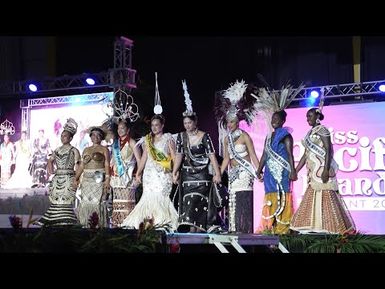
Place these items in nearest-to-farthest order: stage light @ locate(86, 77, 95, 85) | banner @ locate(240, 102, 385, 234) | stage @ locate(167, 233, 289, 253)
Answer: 1. stage @ locate(167, 233, 289, 253)
2. banner @ locate(240, 102, 385, 234)
3. stage light @ locate(86, 77, 95, 85)

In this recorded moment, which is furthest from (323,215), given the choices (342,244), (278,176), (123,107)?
(123,107)

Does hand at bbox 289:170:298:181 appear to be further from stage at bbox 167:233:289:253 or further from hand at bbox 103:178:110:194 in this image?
hand at bbox 103:178:110:194

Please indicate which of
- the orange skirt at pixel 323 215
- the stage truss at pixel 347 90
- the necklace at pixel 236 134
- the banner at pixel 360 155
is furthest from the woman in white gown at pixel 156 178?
the stage truss at pixel 347 90

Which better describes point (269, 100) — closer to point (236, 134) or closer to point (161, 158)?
point (236, 134)

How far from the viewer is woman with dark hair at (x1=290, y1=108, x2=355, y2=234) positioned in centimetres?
778

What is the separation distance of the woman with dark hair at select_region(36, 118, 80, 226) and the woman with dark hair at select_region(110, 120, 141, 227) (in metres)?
0.45

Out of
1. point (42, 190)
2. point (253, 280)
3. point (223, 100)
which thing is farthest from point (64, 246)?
point (42, 190)

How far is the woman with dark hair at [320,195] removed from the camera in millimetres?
7781

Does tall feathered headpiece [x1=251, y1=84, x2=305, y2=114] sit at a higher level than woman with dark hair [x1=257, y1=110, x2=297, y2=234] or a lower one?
higher

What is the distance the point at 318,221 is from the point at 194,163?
1.41 m

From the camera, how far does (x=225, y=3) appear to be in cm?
593

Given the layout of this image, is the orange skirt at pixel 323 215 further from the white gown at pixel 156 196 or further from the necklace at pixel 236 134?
the white gown at pixel 156 196

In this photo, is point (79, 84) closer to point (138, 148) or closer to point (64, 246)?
point (138, 148)

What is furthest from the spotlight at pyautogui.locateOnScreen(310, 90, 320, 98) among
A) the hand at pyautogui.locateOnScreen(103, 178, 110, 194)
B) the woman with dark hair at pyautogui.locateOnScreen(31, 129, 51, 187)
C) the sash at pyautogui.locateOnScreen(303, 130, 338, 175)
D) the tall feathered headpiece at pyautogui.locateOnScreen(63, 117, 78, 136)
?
the woman with dark hair at pyautogui.locateOnScreen(31, 129, 51, 187)
